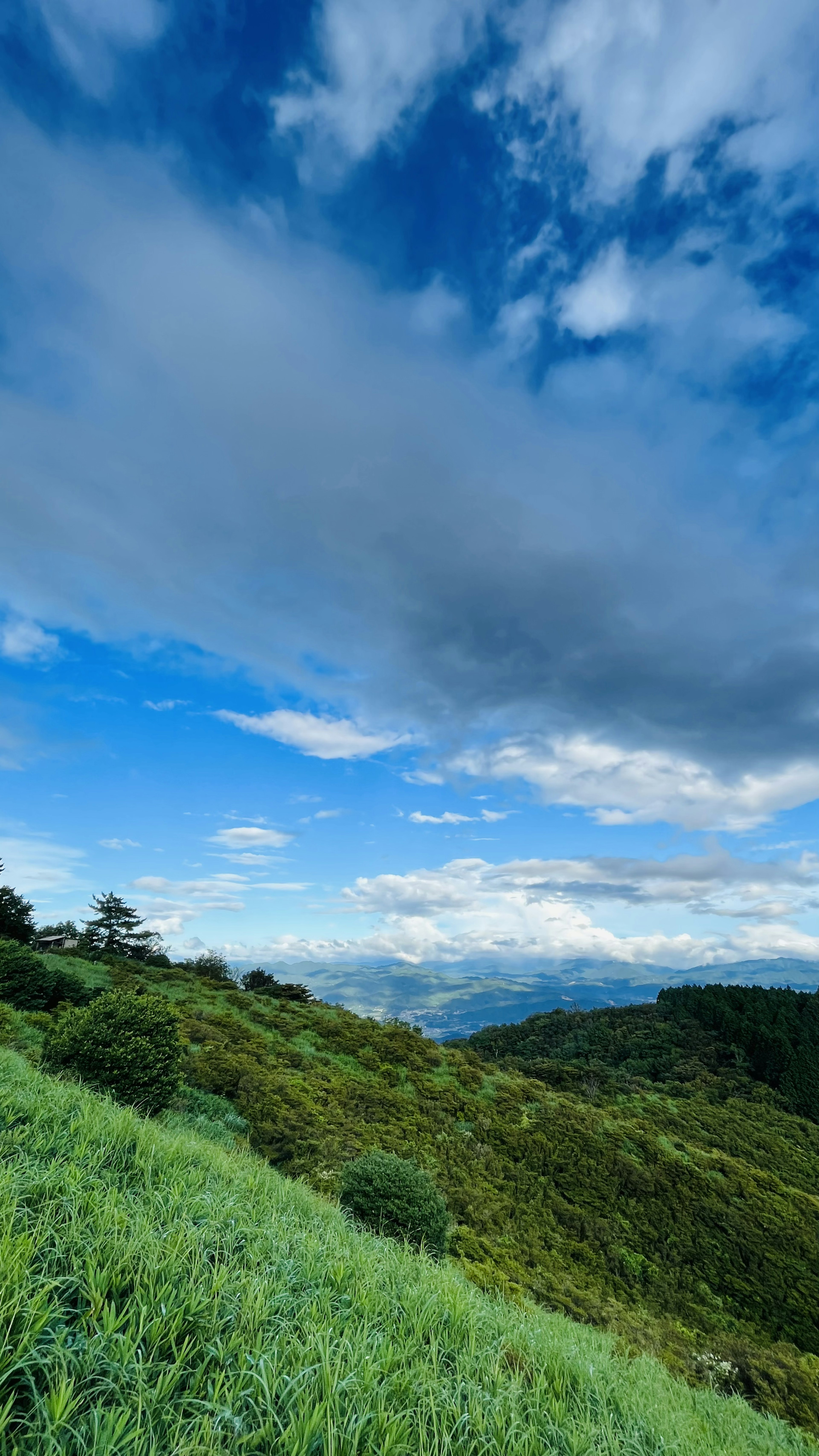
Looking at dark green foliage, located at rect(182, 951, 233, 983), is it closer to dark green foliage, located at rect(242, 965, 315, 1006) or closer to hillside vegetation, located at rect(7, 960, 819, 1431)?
dark green foliage, located at rect(242, 965, 315, 1006)

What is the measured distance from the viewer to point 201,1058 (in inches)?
682

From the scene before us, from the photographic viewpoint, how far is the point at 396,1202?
9539 millimetres

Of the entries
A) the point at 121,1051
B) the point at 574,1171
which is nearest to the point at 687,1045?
the point at 574,1171

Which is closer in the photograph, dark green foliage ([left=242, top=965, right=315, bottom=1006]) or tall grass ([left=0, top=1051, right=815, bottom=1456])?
tall grass ([left=0, top=1051, right=815, bottom=1456])

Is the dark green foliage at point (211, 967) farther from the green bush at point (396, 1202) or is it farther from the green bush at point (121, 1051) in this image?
the green bush at point (396, 1202)

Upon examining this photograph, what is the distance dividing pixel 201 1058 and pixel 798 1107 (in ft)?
107

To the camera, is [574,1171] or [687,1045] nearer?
[574,1171]

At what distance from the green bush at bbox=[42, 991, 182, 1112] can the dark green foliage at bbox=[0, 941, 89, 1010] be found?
9009 mm

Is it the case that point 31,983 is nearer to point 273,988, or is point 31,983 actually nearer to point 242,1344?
point 273,988

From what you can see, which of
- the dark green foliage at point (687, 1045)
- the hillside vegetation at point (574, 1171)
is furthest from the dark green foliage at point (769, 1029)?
the hillside vegetation at point (574, 1171)

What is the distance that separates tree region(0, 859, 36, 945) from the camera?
28516 millimetres

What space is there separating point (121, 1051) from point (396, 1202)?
19.2 feet

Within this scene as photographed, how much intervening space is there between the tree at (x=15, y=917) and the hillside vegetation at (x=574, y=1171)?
5615 millimetres

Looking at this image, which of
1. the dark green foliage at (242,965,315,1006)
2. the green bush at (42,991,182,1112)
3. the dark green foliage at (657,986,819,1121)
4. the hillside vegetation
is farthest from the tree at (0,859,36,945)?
the dark green foliage at (657,986,819,1121)
